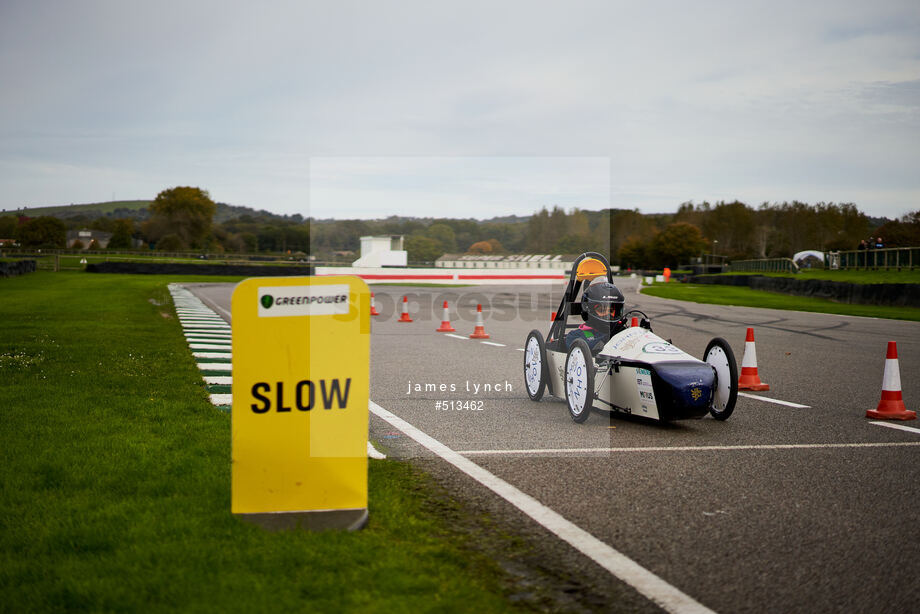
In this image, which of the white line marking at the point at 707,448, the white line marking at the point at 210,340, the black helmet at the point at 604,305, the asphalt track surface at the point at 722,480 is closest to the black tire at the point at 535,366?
the asphalt track surface at the point at 722,480

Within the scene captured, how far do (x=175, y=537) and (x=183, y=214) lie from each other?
161 m

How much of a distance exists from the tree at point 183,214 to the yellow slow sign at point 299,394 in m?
159

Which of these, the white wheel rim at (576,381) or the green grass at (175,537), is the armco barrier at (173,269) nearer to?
the white wheel rim at (576,381)

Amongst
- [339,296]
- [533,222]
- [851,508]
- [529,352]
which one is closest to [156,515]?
[339,296]

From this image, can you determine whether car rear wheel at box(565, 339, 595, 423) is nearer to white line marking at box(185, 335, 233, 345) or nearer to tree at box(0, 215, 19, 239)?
white line marking at box(185, 335, 233, 345)

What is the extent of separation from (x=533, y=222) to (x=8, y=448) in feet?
33.0

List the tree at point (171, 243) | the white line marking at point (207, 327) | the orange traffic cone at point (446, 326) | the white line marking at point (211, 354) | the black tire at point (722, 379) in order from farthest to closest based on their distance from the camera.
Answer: the tree at point (171, 243)
the orange traffic cone at point (446, 326)
the white line marking at point (207, 327)
the white line marking at point (211, 354)
the black tire at point (722, 379)

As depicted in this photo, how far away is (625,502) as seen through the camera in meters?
5.28

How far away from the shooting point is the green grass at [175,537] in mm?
3586

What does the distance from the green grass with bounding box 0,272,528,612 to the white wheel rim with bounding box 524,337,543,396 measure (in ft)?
10.3

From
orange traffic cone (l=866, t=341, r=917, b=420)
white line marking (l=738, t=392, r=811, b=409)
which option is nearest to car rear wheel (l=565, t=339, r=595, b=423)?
white line marking (l=738, t=392, r=811, b=409)

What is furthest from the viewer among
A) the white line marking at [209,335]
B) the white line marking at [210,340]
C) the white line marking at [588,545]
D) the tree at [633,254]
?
the tree at [633,254]

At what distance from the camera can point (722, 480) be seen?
5.85 meters

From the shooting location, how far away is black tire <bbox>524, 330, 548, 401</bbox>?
8.99 meters
